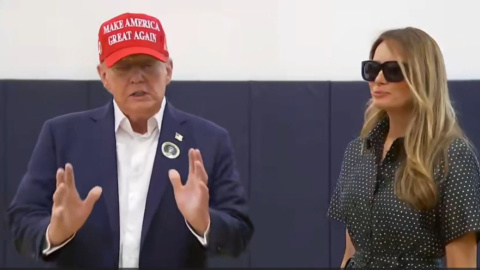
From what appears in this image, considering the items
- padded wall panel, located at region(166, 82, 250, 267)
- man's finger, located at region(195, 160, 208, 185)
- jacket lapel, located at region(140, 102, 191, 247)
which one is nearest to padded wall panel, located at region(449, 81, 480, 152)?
padded wall panel, located at region(166, 82, 250, 267)

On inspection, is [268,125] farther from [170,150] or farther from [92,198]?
[92,198]

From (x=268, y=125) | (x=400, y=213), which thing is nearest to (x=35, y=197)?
(x=400, y=213)

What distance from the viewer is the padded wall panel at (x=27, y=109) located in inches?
134

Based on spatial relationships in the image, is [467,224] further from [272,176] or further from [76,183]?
[272,176]

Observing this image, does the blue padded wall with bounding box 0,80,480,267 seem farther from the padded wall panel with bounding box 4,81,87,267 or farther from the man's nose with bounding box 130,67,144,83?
the man's nose with bounding box 130,67,144,83

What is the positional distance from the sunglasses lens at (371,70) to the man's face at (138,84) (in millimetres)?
565

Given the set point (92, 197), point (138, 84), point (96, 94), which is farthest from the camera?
point (96, 94)

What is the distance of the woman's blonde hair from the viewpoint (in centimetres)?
172

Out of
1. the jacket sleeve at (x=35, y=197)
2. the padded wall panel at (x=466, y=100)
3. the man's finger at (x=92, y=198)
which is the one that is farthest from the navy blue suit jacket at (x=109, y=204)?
the padded wall panel at (x=466, y=100)

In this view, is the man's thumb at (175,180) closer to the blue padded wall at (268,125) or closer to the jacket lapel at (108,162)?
the jacket lapel at (108,162)

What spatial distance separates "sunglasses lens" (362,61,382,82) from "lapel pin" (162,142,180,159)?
56cm

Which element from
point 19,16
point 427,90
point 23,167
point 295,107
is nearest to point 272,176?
point 295,107

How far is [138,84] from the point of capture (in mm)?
1934

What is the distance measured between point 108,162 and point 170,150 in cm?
17
